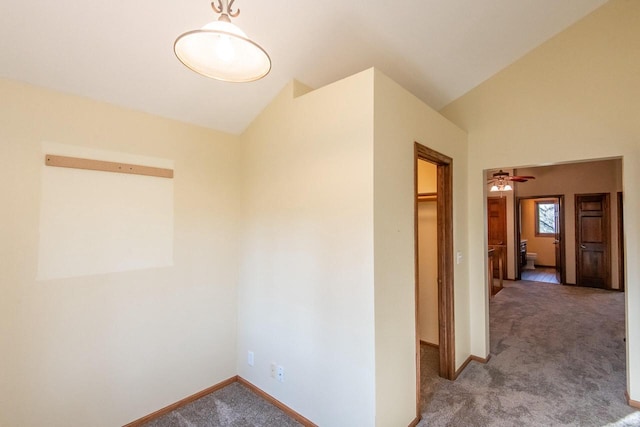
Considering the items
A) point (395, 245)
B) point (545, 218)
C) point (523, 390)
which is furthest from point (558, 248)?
point (395, 245)

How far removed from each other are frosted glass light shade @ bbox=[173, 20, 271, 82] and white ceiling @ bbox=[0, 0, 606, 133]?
70 centimetres

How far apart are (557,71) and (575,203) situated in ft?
Result: 17.4

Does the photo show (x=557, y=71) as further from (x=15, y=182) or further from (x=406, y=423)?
(x=15, y=182)

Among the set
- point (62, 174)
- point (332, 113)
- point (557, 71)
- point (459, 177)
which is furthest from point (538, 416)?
point (62, 174)

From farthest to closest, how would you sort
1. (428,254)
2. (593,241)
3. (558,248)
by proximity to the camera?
(558,248), (593,241), (428,254)

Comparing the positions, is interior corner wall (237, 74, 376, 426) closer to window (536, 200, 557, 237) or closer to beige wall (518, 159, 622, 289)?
beige wall (518, 159, 622, 289)

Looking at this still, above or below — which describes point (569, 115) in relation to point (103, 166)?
above

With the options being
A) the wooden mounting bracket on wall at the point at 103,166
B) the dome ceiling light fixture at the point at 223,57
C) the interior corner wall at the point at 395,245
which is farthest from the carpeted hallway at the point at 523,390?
the dome ceiling light fixture at the point at 223,57

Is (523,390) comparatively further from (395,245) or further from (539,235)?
(539,235)

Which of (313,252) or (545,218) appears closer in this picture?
(313,252)

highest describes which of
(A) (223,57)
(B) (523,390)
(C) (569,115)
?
(C) (569,115)

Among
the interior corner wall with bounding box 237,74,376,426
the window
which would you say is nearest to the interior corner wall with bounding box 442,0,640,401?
the interior corner wall with bounding box 237,74,376,426

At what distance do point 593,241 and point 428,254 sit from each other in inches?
217

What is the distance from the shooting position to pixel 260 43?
1964 mm
